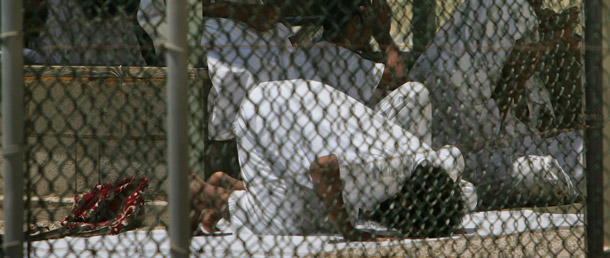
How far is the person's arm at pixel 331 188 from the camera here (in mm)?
2924

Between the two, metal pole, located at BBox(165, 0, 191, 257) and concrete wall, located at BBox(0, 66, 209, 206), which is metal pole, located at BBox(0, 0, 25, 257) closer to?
concrete wall, located at BBox(0, 66, 209, 206)

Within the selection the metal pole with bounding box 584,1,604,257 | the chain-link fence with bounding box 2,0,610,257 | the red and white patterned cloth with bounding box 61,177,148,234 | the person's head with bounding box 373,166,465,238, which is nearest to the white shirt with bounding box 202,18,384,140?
the chain-link fence with bounding box 2,0,610,257

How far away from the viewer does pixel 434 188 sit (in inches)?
126

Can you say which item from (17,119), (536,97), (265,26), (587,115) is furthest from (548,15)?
(17,119)

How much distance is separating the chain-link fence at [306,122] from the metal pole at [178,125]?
42 centimetres

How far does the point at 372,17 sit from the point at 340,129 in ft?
1.73

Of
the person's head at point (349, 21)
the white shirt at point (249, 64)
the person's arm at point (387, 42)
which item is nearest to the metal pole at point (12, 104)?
the white shirt at point (249, 64)

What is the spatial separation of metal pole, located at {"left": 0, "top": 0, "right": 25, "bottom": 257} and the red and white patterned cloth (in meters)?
1.44

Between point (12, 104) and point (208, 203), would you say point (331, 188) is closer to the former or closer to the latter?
point (208, 203)

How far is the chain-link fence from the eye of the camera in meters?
2.50

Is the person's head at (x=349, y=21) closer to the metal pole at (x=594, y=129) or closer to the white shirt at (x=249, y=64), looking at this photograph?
the white shirt at (x=249, y=64)

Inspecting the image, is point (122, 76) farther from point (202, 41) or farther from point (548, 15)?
point (548, 15)

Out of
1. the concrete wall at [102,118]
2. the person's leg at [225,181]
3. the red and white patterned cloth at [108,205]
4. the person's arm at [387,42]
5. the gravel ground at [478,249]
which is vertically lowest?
the gravel ground at [478,249]

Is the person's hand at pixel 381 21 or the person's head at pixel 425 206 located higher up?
the person's hand at pixel 381 21
